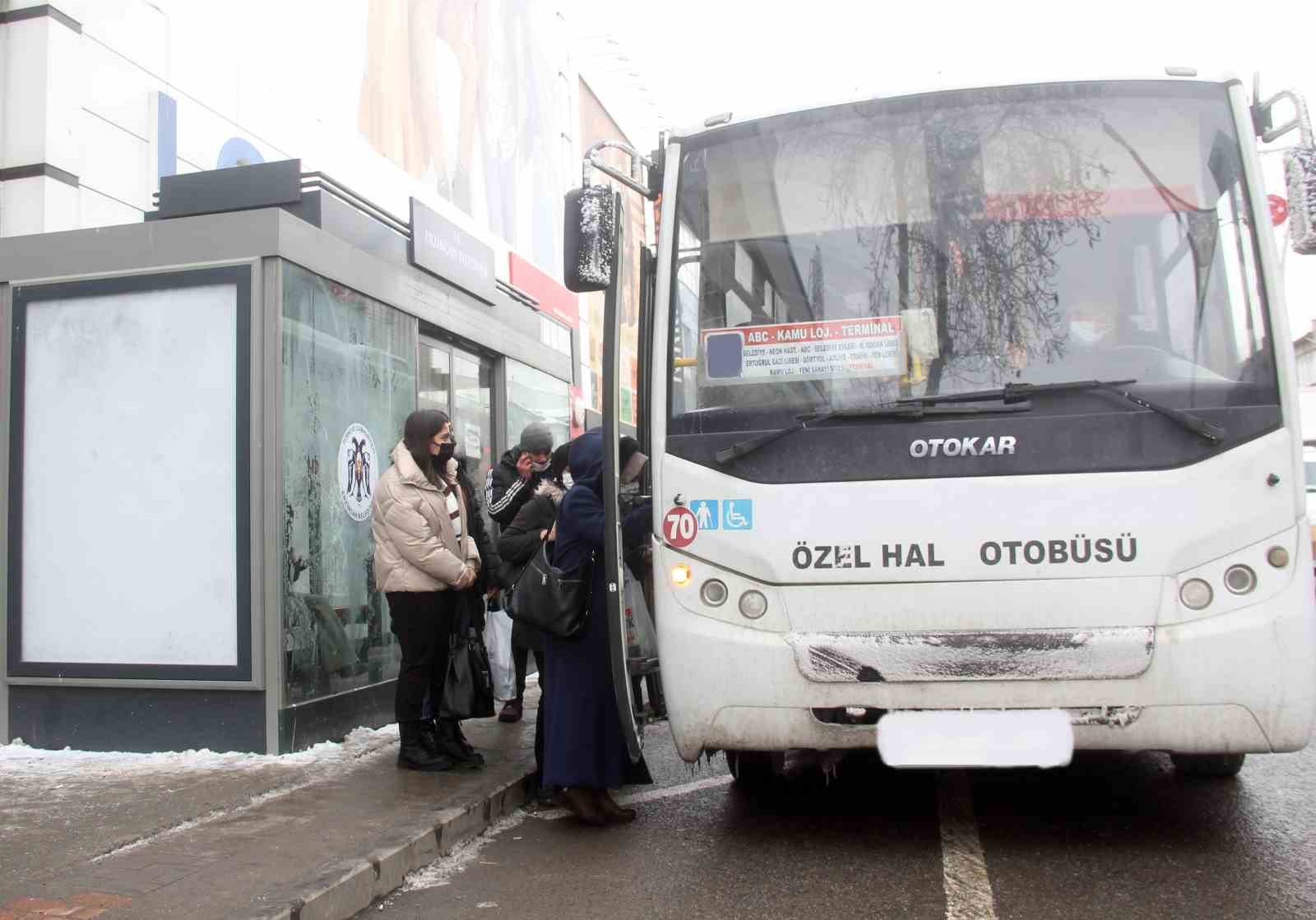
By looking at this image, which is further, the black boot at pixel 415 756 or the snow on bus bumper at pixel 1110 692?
the black boot at pixel 415 756

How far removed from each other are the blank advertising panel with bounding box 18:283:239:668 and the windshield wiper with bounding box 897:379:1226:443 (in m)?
3.71

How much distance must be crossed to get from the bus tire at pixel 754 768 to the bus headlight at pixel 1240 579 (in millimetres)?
2081

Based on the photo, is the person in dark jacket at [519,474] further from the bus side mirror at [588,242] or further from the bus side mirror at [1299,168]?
the bus side mirror at [1299,168]

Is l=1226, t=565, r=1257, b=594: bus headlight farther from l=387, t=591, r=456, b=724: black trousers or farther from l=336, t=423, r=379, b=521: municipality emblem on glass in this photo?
l=336, t=423, r=379, b=521: municipality emblem on glass

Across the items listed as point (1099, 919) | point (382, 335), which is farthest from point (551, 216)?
point (1099, 919)

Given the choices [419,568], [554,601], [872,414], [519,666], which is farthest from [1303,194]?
[519,666]

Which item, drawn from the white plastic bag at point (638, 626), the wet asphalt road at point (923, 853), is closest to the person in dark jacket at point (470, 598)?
the wet asphalt road at point (923, 853)

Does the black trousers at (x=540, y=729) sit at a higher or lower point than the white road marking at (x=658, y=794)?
higher

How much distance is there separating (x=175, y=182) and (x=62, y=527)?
6.49 feet

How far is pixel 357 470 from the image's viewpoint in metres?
7.33

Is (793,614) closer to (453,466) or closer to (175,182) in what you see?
(453,466)

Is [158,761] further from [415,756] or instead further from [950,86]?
[950,86]

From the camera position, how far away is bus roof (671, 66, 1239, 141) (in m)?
4.64

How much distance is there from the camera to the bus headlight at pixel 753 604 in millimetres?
4547
